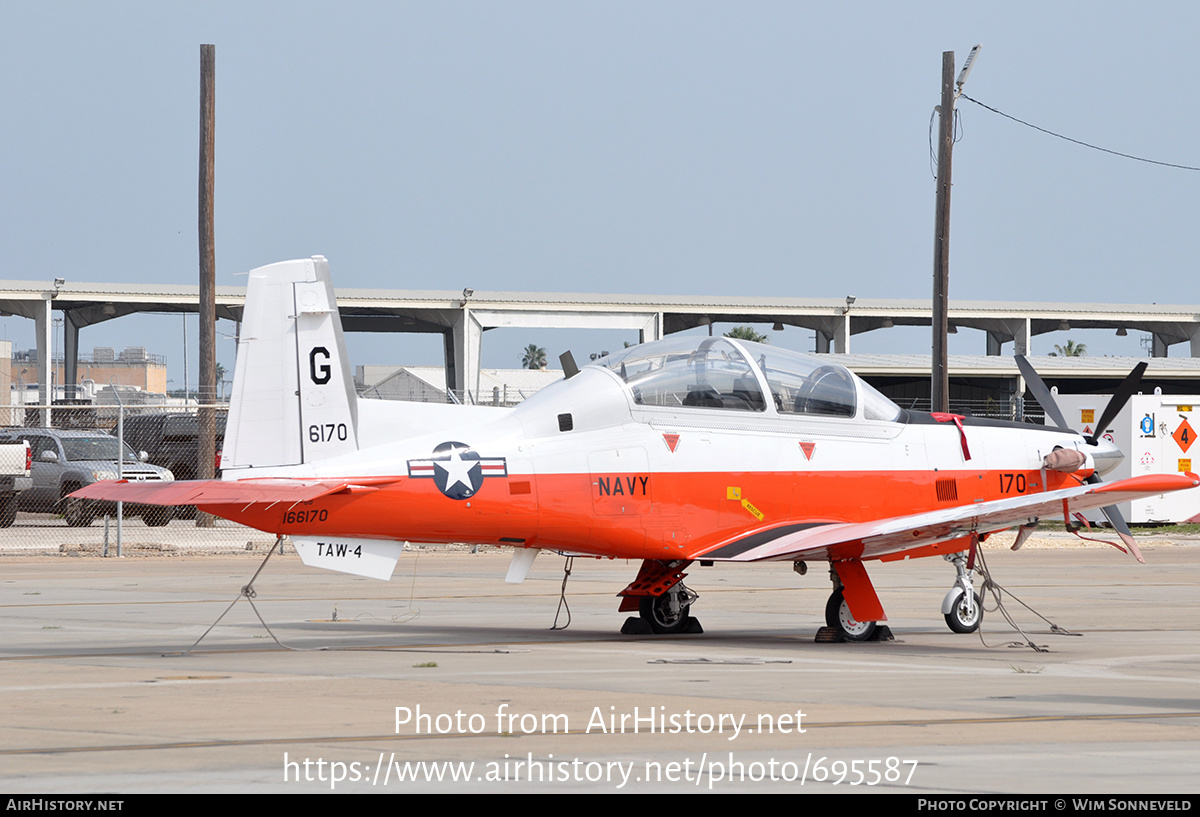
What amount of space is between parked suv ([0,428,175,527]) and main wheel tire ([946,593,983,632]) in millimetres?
19379

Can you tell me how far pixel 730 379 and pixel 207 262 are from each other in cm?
1856

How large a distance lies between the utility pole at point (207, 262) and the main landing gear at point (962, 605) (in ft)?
59.0

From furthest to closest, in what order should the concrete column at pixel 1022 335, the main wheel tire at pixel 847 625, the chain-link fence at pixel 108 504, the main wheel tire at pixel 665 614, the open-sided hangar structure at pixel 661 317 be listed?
1. the concrete column at pixel 1022 335
2. the open-sided hangar structure at pixel 661 317
3. the chain-link fence at pixel 108 504
4. the main wheel tire at pixel 665 614
5. the main wheel tire at pixel 847 625

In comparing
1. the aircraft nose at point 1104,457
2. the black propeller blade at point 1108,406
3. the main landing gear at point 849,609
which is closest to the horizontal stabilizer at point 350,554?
the main landing gear at point 849,609

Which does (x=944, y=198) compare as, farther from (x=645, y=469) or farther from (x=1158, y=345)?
(x=1158, y=345)

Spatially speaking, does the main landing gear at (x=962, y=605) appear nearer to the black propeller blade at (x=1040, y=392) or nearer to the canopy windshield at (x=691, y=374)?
the black propeller blade at (x=1040, y=392)

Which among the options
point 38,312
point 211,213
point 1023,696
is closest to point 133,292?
point 38,312

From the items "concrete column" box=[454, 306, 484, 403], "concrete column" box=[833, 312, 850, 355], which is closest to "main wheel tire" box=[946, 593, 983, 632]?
"concrete column" box=[454, 306, 484, 403]

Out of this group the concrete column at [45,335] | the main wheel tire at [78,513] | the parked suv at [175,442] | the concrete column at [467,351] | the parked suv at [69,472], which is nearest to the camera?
the parked suv at [69,472]

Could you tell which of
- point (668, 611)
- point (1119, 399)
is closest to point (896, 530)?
point (668, 611)

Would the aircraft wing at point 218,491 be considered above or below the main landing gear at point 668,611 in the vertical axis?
above

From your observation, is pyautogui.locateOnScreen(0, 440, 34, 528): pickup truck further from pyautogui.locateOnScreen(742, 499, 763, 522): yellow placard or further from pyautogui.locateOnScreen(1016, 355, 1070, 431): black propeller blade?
pyautogui.locateOnScreen(1016, 355, 1070, 431): black propeller blade

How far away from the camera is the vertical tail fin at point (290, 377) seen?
398 inches

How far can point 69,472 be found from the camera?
27703 millimetres
